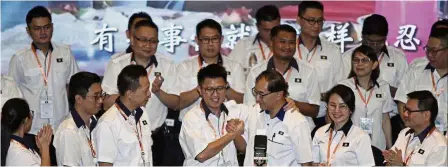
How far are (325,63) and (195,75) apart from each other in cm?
106

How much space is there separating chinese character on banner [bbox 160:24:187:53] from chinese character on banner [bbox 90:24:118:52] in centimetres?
43

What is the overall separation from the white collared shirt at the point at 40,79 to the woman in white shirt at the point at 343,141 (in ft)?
7.58

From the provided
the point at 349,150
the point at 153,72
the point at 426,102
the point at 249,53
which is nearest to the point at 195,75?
the point at 153,72

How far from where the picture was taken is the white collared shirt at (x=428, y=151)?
23.0ft

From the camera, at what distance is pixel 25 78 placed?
8383 mm

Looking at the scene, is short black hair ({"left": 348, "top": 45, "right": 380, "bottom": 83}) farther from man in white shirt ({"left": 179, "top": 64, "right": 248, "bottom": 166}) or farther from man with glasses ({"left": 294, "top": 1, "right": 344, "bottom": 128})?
man in white shirt ({"left": 179, "top": 64, "right": 248, "bottom": 166})

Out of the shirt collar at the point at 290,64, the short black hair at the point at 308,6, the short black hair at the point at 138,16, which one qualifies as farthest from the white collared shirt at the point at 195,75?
the short black hair at the point at 308,6

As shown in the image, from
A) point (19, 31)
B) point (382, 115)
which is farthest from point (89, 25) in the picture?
point (382, 115)

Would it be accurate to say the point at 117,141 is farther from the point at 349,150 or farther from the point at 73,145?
the point at 349,150

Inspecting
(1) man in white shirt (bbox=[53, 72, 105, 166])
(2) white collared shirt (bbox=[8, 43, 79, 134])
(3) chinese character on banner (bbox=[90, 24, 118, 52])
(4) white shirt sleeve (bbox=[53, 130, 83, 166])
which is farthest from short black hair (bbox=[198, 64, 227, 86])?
(3) chinese character on banner (bbox=[90, 24, 118, 52])

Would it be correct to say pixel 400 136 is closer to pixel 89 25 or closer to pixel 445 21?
pixel 445 21

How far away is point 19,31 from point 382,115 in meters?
3.14

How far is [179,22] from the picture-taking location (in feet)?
29.9

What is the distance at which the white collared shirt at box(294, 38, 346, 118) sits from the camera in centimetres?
838
